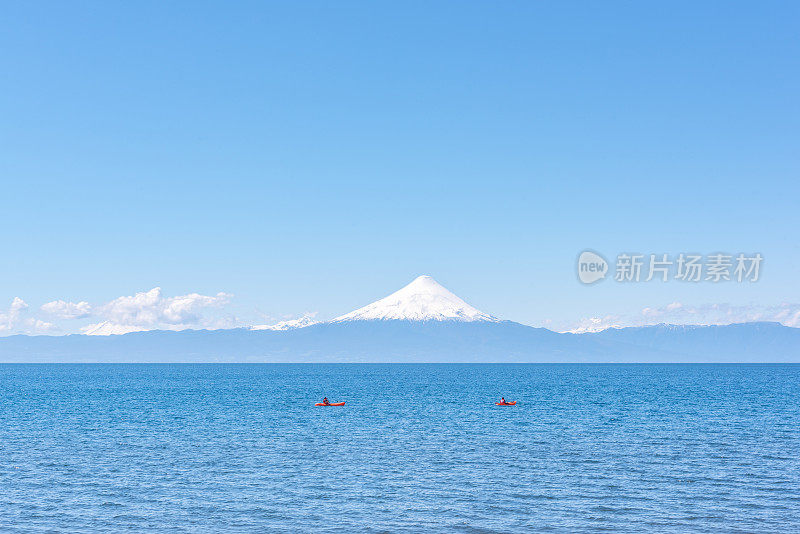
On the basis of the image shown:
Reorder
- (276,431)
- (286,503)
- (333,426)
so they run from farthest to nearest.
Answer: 1. (333,426)
2. (276,431)
3. (286,503)

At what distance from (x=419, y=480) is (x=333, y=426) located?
35.2 m

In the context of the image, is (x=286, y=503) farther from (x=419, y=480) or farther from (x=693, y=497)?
(x=693, y=497)

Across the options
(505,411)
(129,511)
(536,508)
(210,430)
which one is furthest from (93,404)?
(536,508)

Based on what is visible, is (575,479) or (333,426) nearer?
(575,479)

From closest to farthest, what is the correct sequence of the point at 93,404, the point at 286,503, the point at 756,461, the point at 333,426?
the point at 286,503 < the point at 756,461 < the point at 333,426 < the point at 93,404

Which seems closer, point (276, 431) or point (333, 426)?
point (276, 431)

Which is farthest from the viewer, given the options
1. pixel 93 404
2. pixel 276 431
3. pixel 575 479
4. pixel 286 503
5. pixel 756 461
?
pixel 93 404

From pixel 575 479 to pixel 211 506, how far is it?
2279 cm

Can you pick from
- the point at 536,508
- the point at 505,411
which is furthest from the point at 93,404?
the point at 536,508

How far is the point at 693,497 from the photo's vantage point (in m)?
45.2

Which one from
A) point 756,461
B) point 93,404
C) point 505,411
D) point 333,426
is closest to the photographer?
point 756,461

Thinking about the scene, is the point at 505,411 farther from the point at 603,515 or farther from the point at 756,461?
the point at 603,515

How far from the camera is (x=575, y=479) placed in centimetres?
5066

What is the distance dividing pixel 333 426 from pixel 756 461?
141ft
